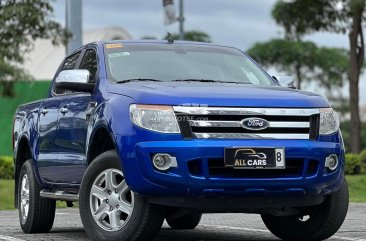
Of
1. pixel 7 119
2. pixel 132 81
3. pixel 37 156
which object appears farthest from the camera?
pixel 7 119

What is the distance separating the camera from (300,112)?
26.4 feet

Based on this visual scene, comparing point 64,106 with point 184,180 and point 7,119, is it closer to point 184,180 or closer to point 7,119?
point 184,180

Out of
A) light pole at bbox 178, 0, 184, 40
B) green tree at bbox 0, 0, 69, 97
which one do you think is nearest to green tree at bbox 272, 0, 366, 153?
light pole at bbox 178, 0, 184, 40

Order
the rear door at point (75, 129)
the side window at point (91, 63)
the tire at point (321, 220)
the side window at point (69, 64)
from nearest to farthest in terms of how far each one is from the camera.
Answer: the tire at point (321, 220)
the rear door at point (75, 129)
the side window at point (91, 63)
the side window at point (69, 64)

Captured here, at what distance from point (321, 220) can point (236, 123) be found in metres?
1.39

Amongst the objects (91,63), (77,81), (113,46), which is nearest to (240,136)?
(77,81)

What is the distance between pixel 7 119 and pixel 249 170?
26840 mm

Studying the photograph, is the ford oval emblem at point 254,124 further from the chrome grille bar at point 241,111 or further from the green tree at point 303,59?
the green tree at point 303,59

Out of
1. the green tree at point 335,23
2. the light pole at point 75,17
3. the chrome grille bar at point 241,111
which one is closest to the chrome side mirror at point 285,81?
the chrome grille bar at point 241,111

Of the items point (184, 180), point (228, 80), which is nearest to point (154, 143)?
point (184, 180)

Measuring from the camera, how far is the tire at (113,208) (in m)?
7.76

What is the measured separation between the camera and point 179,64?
30.5ft

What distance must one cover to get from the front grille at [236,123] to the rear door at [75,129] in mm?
1265

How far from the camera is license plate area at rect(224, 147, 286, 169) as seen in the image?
7609mm
